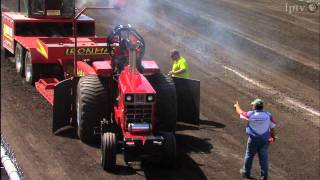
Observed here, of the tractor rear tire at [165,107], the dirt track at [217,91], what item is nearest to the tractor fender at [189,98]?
the dirt track at [217,91]

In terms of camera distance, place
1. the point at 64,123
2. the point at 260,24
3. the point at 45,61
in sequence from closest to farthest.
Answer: the point at 64,123
the point at 45,61
the point at 260,24

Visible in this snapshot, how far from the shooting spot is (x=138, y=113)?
9148 millimetres

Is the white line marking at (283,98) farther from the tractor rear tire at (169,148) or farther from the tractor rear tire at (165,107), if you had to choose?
the tractor rear tire at (169,148)

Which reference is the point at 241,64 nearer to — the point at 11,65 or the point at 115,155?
the point at 11,65

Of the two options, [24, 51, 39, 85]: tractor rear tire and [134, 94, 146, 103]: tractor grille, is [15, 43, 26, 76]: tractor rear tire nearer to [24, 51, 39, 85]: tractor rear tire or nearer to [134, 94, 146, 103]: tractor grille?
[24, 51, 39, 85]: tractor rear tire

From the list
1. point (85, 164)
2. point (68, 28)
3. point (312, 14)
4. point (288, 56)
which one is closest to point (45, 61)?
point (68, 28)

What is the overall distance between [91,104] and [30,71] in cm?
438

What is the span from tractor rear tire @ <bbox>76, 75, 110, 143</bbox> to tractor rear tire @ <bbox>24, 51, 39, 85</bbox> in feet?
12.2

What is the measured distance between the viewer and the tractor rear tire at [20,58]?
565 inches

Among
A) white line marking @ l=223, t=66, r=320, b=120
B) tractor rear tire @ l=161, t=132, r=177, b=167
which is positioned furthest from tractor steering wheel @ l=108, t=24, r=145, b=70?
white line marking @ l=223, t=66, r=320, b=120

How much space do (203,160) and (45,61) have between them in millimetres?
5421

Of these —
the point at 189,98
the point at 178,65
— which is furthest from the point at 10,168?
the point at 178,65

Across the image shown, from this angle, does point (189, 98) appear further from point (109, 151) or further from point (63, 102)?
→ point (109, 151)

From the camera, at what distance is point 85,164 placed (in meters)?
9.47
